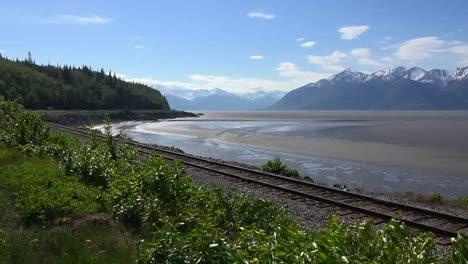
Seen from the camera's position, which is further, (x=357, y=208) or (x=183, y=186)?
(x=357, y=208)

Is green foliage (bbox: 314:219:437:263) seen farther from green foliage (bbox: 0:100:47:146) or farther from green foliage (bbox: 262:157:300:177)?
green foliage (bbox: 262:157:300:177)

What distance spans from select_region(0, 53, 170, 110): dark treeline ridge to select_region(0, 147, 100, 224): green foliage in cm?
7824

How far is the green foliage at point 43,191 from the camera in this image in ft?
27.3

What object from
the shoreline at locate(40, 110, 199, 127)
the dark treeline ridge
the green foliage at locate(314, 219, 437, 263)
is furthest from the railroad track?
the dark treeline ridge

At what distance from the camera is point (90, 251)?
20.1 feet

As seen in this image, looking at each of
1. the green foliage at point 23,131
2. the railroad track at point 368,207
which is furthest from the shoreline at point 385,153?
the green foliage at point 23,131

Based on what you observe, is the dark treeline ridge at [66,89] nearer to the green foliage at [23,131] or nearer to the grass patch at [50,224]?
the green foliage at [23,131]

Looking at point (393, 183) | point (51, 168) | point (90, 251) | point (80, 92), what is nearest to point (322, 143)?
point (393, 183)

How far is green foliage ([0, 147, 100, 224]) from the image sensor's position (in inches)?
328

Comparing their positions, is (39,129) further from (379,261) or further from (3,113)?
(379,261)

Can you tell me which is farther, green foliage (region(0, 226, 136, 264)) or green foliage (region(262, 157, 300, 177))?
green foliage (region(262, 157, 300, 177))

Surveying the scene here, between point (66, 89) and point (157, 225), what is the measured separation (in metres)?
134

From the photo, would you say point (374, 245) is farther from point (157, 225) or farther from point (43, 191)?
point (43, 191)

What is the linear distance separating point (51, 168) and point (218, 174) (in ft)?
32.0
